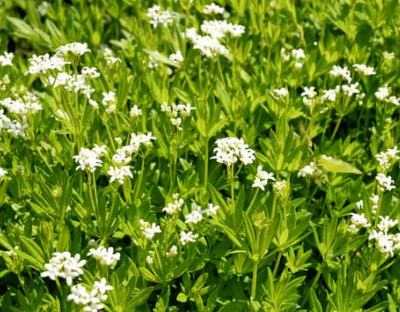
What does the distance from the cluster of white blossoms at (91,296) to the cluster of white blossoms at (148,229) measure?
530 mm

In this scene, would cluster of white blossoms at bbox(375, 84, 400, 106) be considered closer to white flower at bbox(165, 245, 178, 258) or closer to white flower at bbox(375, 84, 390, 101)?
white flower at bbox(375, 84, 390, 101)

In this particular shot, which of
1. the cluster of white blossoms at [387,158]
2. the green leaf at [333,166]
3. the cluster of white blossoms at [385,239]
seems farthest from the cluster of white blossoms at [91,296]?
the cluster of white blossoms at [387,158]

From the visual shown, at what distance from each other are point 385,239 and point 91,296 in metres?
1.76

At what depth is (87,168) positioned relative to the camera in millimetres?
3803

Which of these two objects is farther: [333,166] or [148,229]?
[333,166]

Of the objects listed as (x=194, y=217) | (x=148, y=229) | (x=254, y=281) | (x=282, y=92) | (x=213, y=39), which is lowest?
(x=254, y=281)

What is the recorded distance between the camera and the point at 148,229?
3.80 meters

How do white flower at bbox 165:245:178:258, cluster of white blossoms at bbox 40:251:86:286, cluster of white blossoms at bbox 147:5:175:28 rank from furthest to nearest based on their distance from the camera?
cluster of white blossoms at bbox 147:5:175:28
white flower at bbox 165:245:178:258
cluster of white blossoms at bbox 40:251:86:286

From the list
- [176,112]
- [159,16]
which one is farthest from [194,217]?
Result: [159,16]

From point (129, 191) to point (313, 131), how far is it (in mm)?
1489

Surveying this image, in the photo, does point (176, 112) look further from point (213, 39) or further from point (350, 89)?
point (350, 89)

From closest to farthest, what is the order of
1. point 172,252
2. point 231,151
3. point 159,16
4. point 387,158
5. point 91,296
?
point 91,296 → point 172,252 → point 231,151 → point 387,158 → point 159,16

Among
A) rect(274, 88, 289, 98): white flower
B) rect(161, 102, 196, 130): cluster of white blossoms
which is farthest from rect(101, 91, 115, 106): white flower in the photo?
rect(274, 88, 289, 98): white flower

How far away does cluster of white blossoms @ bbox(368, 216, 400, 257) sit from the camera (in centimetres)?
378
